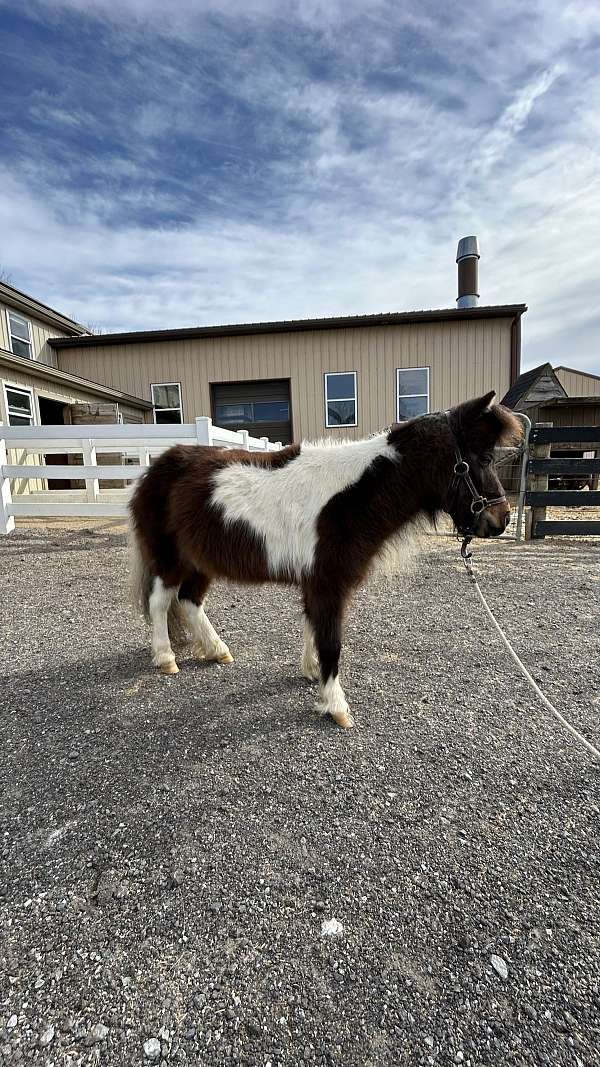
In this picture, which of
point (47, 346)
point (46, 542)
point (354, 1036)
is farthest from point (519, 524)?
point (47, 346)

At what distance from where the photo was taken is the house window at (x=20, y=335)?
1124cm

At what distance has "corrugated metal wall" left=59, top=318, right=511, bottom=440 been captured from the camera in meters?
12.6

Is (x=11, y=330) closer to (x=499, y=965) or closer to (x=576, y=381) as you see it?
(x=499, y=965)

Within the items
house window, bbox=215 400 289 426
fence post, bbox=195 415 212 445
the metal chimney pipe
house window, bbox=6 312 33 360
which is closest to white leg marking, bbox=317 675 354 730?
fence post, bbox=195 415 212 445

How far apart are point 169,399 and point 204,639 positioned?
12493 millimetres

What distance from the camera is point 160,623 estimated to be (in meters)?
2.94

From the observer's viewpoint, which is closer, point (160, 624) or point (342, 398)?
point (160, 624)

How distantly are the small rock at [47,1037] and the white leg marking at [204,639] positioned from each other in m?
2.01

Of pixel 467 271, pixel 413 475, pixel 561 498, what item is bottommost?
pixel 561 498

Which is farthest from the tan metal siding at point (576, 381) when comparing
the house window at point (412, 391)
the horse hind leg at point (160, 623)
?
the horse hind leg at point (160, 623)

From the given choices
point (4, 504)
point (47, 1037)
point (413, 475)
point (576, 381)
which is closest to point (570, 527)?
point (413, 475)

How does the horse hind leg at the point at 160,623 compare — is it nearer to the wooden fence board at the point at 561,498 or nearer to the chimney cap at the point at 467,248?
the wooden fence board at the point at 561,498

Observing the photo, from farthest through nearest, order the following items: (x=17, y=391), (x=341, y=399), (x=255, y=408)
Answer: (x=255, y=408)
(x=341, y=399)
(x=17, y=391)

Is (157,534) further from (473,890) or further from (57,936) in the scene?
(473,890)
